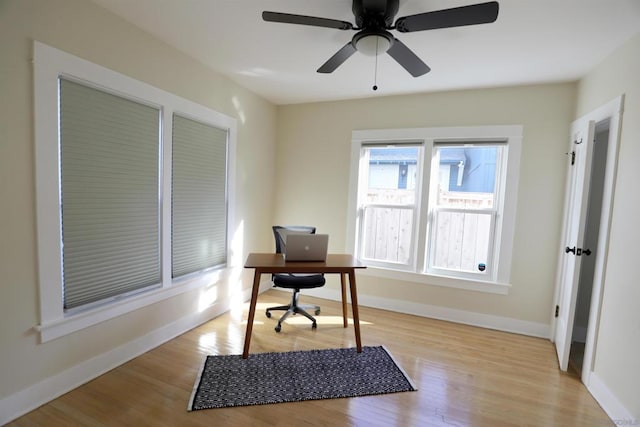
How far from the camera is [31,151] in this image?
173 cm

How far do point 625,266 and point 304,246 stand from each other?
216 cm

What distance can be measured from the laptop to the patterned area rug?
80 cm

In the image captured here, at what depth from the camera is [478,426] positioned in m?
1.80

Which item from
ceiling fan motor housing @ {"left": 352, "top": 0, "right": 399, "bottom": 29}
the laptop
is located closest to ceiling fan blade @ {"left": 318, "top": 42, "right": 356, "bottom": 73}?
ceiling fan motor housing @ {"left": 352, "top": 0, "right": 399, "bottom": 29}

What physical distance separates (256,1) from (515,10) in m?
1.57

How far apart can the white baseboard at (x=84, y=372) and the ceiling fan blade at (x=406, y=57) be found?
2.81 meters

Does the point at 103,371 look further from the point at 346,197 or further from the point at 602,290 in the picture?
the point at 602,290

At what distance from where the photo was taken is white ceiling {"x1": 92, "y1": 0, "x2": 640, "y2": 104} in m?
1.86

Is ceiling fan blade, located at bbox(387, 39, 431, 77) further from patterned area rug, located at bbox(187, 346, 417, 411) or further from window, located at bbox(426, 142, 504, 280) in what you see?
patterned area rug, located at bbox(187, 346, 417, 411)

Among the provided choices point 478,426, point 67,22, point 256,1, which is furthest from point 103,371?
point 256,1

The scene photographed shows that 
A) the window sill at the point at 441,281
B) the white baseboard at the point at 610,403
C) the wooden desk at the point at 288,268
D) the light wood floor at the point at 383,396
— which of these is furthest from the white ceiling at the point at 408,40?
the light wood floor at the point at 383,396

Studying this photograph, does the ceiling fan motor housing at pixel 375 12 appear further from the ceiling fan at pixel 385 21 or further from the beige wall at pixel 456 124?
the beige wall at pixel 456 124

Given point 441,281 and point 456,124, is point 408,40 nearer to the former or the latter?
point 456,124

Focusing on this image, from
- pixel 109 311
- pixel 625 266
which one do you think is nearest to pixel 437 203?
pixel 625 266
